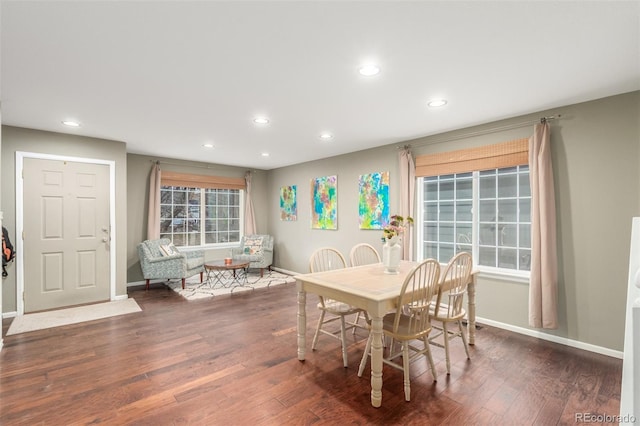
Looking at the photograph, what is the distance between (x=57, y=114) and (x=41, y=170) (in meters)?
1.18

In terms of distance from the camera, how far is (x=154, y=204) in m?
5.74

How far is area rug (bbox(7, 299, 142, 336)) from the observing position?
354 cm

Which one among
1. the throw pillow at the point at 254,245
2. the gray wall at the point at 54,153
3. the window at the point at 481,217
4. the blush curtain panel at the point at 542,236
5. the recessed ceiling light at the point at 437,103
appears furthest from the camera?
the throw pillow at the point at 254,245

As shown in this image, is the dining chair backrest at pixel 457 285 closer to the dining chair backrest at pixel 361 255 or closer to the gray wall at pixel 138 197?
the dining chair backrest at pixel 361 255

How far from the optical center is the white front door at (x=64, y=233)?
3994 mm

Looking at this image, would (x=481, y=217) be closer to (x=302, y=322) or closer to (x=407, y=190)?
(x=407, y=190)

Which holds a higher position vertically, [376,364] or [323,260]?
[323,260]

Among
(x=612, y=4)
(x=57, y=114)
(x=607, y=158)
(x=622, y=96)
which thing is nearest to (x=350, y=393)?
(x=612, y=4)

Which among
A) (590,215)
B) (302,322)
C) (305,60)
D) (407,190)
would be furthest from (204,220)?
(590,215)

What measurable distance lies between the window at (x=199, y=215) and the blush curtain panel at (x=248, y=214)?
21 cm

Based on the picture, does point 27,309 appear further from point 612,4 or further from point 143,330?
point 612,4

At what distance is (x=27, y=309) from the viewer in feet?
13.1

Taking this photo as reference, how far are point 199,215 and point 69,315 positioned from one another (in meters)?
3.07

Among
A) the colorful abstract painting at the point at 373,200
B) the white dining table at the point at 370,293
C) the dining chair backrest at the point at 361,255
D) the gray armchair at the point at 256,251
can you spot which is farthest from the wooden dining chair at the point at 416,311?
the gray armchair at the point at 256,251
